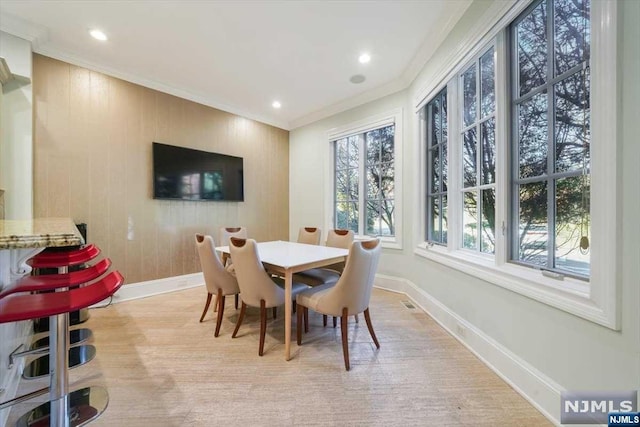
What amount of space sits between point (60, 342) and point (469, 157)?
3.01 m

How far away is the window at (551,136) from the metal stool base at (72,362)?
2.89m

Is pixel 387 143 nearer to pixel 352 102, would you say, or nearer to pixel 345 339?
pixel 352 102

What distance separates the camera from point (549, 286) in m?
1.40

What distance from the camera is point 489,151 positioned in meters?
2.08

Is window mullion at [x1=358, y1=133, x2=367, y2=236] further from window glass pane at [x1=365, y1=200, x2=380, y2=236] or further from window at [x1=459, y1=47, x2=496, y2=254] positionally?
window at [x1=459, y1=47, x2=496, y2=254]

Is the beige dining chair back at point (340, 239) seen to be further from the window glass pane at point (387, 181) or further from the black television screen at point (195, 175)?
the black television screen at point (195, 175)

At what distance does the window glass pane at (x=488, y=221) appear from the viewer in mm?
2059

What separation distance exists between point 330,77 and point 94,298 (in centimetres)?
341

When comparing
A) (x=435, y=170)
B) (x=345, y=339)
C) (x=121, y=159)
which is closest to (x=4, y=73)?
(x=121, y=159)

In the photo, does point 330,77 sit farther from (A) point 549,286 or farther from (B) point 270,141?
(A) point 549,286

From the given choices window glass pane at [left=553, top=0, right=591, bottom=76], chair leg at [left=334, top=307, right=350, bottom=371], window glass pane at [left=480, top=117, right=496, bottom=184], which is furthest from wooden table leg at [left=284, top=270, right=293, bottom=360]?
window glass pane at [left=553, top=0, right=591, bottom=76]

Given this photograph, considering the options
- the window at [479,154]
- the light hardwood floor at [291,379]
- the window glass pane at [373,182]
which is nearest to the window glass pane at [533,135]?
the window at [479,154]

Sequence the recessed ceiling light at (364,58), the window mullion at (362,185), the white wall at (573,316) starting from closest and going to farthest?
1. the white wall at (573,316)
2. the recessed ceiling light at (364,58)
3. the window mullion at (362,185)

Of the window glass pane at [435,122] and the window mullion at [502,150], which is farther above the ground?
the window glass pane at [435,122]
